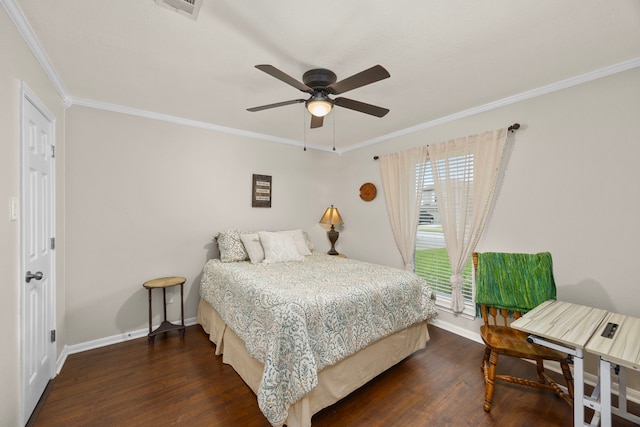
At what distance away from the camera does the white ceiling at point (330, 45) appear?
1.49m

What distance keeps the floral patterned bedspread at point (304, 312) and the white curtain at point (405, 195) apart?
912 millimetres

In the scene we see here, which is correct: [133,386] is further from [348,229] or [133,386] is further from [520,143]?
[520,143]

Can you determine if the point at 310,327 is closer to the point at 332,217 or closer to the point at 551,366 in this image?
the point at 551,366

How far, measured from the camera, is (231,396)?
1.98 metres

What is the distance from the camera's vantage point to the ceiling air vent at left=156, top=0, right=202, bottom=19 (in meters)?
1.38

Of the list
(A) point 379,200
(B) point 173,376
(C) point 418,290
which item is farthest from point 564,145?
(B) point 173,376

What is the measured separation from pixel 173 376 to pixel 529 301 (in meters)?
3.01

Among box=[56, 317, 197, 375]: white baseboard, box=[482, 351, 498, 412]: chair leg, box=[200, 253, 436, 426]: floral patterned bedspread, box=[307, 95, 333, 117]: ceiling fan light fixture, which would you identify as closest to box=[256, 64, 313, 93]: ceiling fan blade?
box=[307, 95, 333, 117]: ceiling fan light fixture

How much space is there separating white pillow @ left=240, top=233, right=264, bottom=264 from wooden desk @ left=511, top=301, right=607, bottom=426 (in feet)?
8.08

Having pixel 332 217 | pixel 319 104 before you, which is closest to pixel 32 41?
pixel 319 104

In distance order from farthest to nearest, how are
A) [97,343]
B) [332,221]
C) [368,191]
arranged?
[332,221], [368,191], [97,343]

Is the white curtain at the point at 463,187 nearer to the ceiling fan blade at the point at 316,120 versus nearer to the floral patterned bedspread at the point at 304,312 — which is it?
the floral patterned bedspread at the point at 304,312

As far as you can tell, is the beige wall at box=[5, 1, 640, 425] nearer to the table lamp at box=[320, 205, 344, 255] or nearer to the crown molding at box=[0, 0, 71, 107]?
the crown molding at box=[0, 0, 71, 107]

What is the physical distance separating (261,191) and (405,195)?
2.03 meters
